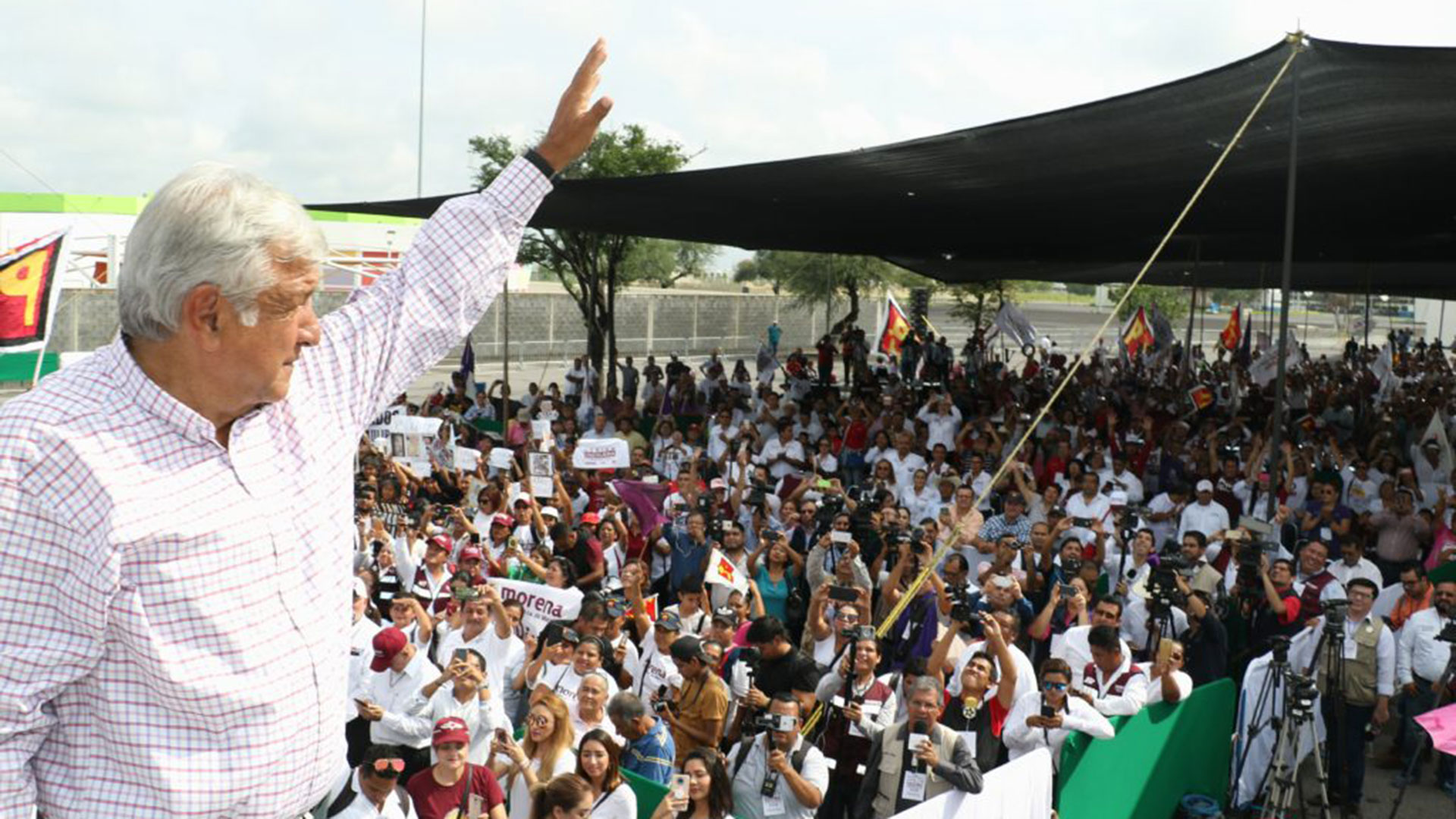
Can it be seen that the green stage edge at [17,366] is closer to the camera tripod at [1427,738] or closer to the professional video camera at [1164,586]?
the professional video camera at [1164,586]

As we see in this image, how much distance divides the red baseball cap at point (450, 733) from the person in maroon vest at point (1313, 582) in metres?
A: 5.25

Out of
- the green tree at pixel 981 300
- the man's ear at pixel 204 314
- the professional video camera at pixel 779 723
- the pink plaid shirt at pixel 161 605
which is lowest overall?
the professional video camera at pixel 779 723

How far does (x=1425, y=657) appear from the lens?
302 inches

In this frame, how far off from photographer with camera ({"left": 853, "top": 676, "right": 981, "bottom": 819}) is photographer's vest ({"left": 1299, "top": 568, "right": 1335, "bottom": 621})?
332 cm

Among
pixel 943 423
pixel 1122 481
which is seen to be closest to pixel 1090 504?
pixel 1122 481

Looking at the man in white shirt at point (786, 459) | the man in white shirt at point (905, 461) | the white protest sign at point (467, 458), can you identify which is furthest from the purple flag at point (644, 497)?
the man in white shirt at point (905, 461)

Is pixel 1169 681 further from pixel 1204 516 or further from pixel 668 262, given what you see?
pixel 668 262

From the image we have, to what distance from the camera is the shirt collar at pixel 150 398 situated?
1210 millimetres

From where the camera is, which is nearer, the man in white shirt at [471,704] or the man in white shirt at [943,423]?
the man in white shirt at [471,704]

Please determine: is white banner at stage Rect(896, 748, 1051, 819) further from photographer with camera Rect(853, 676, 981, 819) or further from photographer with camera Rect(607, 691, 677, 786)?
photographer with camera Rect(607, 691, 677, 786)

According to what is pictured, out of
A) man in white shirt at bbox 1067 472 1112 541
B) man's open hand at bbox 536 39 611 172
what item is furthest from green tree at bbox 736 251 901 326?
man's open hand at bbox 536 39 611 172

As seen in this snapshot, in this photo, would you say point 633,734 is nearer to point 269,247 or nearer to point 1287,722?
point 1287,722

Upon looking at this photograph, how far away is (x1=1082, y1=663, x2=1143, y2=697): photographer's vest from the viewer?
6.32m

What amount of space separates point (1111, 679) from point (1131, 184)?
22.8ft
